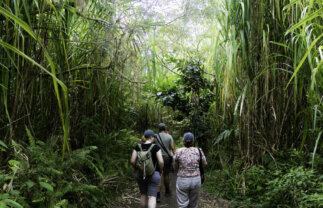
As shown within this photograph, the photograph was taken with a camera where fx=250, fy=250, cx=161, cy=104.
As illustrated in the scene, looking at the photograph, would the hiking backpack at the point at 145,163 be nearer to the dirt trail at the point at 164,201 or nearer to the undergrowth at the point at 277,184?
the dirt trail at the point at 164,201

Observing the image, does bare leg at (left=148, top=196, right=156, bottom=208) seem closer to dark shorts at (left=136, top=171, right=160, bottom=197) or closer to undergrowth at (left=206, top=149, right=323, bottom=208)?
dark shorts at (left=136, top=171, right=160, bottom=197)

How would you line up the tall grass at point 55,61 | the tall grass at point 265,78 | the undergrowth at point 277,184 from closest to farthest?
the tall grass at point 55,61, the undergrowth at point 277,184, the tall grass at point 265,78

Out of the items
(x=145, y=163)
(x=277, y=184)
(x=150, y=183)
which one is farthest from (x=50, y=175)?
(x=277, y=184)

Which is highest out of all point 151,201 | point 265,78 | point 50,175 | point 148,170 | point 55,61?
point 55,61

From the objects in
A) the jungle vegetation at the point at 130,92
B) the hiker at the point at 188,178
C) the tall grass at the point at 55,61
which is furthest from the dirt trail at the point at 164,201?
the tall grass at the point at 55,61

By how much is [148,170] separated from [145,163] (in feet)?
0.30

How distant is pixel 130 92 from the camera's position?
341 centimetres

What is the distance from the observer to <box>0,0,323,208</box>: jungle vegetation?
2.23m

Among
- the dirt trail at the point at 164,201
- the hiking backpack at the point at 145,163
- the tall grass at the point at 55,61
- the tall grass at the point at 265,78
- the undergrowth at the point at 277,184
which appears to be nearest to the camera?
the tall grass at the point at 55,61

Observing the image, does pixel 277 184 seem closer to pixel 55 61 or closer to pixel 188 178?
pixel 188 178

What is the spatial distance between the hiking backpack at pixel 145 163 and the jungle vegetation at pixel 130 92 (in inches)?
22.4

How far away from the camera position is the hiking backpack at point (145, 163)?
10.1 feet

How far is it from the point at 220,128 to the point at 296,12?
264cm

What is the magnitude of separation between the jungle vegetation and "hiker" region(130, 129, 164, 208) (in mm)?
549
